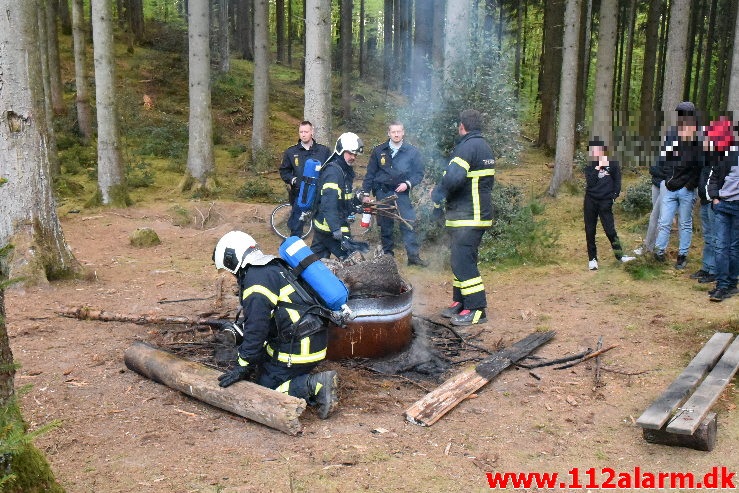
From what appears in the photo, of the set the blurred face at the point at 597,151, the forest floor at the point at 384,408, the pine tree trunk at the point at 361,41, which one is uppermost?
the pine tree trunk at the point at 361,41

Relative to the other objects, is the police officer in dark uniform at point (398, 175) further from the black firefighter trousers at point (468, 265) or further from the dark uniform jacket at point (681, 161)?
the dark uniform jacket at point (681, 161)

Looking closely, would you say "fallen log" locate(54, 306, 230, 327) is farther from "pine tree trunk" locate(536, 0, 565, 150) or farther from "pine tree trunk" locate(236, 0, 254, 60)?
"pine tree trunk" locate(236, 0, 254, 60)

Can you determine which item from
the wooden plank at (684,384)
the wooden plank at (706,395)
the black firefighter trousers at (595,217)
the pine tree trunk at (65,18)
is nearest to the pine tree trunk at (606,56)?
the black firefighter trousers at (595,217)

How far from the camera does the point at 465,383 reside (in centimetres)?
585

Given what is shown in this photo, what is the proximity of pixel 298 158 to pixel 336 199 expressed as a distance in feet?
7.33

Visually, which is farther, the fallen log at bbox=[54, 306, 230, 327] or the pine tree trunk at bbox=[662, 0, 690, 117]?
the pine tree trunk at bbox=[662, 0, 690, 117]

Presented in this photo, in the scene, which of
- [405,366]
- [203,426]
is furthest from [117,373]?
[405,366]

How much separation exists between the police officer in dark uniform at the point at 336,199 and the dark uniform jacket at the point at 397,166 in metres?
1.20

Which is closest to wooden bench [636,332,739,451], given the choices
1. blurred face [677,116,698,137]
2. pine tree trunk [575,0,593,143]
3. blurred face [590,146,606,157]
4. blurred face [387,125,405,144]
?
blurred face [677,116,698,137]

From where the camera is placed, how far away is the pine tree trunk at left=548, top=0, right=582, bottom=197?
14844 mm

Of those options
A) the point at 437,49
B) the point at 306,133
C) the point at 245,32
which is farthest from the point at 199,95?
the point at 245,32

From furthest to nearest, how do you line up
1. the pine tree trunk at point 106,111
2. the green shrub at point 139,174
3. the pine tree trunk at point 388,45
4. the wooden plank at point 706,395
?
the pine tree trunk at point 388,45, the green shrub at point 139,174, the pine tree trunk at point 106,111, the wooden plank at point 706,395

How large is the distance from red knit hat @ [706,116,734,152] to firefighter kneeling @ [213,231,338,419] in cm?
567

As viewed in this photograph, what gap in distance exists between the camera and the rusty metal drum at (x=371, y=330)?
646 centimetres
